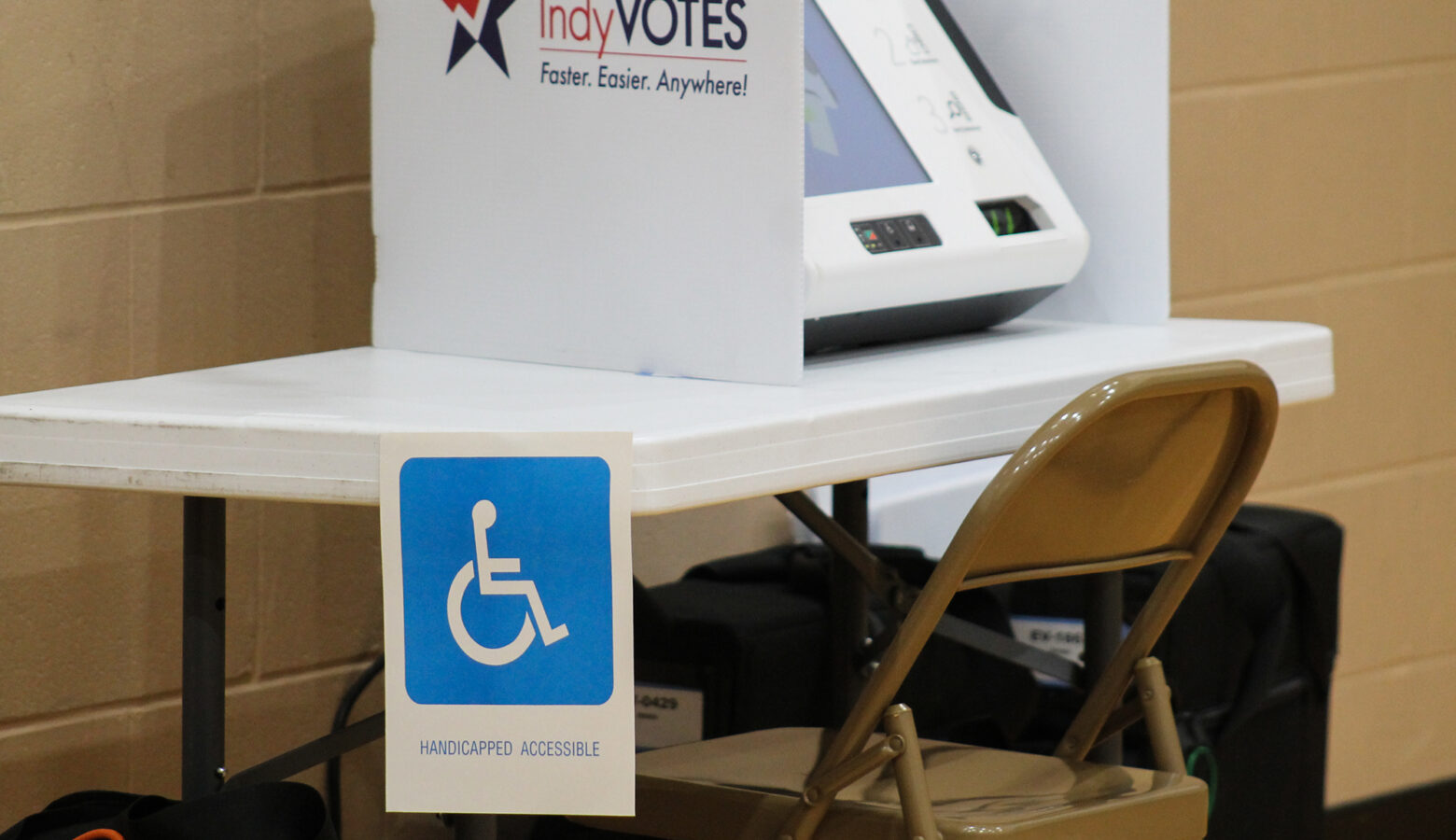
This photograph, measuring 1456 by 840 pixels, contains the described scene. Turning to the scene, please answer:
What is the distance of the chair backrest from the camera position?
1277 mm

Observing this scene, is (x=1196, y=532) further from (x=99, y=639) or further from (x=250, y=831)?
(x=99, y=639)

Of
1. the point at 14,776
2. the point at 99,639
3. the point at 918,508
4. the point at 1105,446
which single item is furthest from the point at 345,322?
the point at 1105,446

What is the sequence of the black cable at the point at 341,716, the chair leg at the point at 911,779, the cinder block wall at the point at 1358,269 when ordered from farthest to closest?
the cinder block wall at the point at 1358,269
the black cable at the point at 341,716
the chair leg at the point at 911,779

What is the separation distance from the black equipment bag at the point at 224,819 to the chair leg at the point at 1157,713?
637 mm

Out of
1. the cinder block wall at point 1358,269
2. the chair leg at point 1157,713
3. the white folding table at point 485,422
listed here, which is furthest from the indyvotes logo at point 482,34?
the cinder block wall at point 1358,269

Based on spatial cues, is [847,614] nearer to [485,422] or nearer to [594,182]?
[594,182]

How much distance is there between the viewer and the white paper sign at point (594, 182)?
4.57 ft

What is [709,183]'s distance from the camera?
1.42m

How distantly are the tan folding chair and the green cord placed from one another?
0.57 m

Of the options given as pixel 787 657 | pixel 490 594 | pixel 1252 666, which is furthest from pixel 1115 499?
pixel 1252 666

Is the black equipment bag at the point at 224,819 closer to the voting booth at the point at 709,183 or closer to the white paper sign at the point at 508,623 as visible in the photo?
the white paper sign at the point at 508,623

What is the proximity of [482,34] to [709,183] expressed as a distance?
282mm

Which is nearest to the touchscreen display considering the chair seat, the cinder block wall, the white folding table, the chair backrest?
the white folding table

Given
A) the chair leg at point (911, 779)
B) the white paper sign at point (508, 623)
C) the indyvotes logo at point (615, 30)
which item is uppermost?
the indyvotes logo at point (615, 30)
